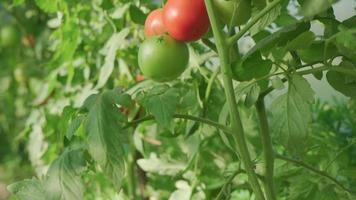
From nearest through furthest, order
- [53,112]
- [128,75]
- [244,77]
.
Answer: [244,77] → [128,75] → [53,112]

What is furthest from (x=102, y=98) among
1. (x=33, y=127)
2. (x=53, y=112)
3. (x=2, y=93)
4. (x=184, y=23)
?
(x=2, y=93)

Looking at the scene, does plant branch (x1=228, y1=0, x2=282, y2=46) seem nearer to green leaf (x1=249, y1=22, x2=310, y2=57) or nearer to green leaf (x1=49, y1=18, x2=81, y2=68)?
green leaf (x1=249, y1=22, x2=310, y2=57)

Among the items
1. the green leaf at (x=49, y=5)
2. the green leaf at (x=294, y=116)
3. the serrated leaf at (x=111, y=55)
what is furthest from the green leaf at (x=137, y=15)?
the green leaf at (x=294, y=116)

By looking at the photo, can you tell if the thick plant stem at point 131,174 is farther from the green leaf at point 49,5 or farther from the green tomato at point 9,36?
the green tomato at point 9,36

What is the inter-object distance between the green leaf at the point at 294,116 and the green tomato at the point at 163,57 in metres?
0.16

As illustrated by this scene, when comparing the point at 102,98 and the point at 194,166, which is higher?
the point at 102,98

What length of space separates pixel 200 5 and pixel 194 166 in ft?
1.54

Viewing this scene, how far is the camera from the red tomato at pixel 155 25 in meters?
0.90

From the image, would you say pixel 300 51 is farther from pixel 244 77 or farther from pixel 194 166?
pixel 194 166

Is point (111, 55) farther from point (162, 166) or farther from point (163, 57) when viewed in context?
point (163, 57)

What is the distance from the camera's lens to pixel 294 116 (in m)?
0.76

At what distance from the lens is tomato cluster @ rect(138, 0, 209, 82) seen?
83 cm

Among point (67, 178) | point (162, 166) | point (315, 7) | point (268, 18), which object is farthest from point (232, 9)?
point (162, 166)

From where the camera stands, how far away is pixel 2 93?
2.80m
